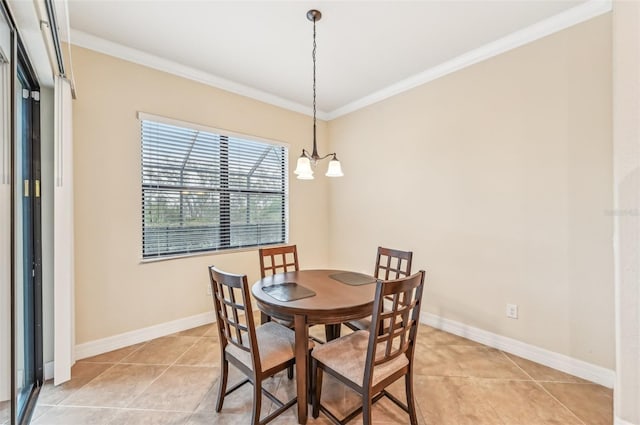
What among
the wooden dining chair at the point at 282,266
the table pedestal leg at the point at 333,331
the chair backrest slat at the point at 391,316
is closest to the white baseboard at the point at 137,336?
the wooden dining chair at the point at 282,266

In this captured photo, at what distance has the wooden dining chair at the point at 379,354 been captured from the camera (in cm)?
141

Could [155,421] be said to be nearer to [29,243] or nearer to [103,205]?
[29,243]

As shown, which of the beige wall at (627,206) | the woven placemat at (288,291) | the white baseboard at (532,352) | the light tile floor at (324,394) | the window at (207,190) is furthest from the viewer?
the window at (207,190)

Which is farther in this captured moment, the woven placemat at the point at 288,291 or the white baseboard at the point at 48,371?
the white baseboard at the point at 48,371

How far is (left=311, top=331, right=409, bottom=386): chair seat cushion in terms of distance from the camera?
1.52 meters

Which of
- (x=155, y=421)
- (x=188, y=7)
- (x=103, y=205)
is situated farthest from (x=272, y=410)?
(x=188, y=7)

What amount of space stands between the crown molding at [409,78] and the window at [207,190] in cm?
55

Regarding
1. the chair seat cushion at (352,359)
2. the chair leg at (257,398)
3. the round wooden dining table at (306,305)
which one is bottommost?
the chair leg at (257,398)

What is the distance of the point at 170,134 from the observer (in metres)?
2.95

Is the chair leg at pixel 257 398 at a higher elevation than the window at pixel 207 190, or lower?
lower

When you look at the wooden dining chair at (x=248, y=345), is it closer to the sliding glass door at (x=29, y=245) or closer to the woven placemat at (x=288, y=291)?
the woven placemat at (x=288, y=291)

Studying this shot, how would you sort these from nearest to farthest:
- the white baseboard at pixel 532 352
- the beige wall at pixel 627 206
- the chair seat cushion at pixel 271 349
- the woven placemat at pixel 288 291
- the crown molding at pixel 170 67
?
1. the beige wall at pixel 627 206
2. the chair seat cushion at pixel 271 349
3. the woven placemat at pixel 288 291
4. the white baseboard at pixel 532 352
5. the crown molding at pixel 170 67

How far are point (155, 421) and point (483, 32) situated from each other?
3.79 metres

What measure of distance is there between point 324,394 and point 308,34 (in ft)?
9.40
